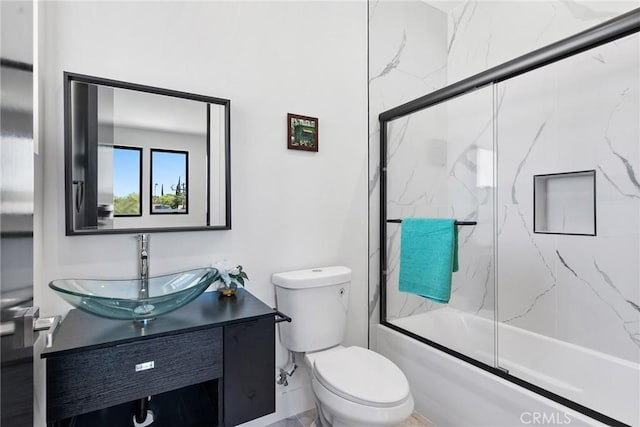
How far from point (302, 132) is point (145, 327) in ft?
4.20

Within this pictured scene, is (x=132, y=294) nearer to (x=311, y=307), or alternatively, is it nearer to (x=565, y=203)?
(x=311, y=307)

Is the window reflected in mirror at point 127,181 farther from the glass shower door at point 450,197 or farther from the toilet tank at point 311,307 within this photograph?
the glass shower door at point 450,197

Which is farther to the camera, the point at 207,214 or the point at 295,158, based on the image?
the point at 295,158

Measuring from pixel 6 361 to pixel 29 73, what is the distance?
517 mm

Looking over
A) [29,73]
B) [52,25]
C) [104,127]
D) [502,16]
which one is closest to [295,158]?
[104,127]

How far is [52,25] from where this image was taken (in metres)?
1.36

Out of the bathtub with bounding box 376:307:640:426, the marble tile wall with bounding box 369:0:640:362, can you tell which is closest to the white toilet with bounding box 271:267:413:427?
the bathtub with bounding box 376:307:640:426

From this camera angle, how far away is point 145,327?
1179 mm

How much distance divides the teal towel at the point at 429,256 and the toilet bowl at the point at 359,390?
47cm

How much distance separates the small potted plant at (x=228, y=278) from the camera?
1592mm

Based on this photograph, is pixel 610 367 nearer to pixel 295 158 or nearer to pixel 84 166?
pixel 295 158

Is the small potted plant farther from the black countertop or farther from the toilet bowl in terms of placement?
the toilet bowl

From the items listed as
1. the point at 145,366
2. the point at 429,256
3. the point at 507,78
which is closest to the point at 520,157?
the point at 507,78

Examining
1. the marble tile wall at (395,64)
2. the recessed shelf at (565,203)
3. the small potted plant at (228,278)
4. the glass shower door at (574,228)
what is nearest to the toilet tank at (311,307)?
the small potted plant at (228,278)
